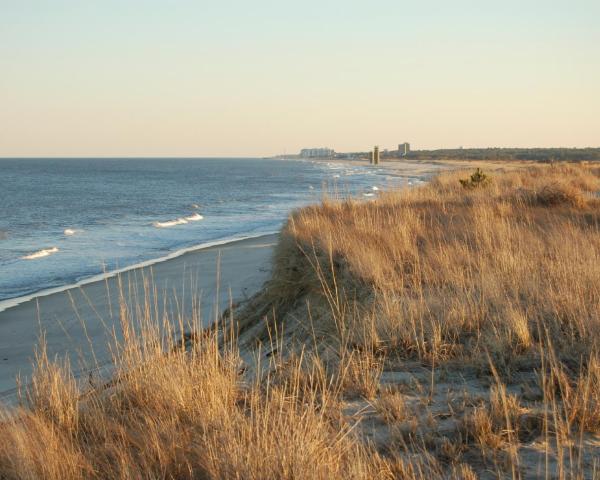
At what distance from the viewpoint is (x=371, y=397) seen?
3848 millimetres

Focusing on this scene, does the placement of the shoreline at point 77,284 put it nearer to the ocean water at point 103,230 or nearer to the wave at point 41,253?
the ocean water at point 103,230

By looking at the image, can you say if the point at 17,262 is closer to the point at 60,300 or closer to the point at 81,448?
the point at 60,300

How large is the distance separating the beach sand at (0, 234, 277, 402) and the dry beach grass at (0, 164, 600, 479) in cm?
181

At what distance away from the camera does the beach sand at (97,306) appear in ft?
26.3

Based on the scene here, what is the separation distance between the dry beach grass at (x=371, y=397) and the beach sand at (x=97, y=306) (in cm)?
181

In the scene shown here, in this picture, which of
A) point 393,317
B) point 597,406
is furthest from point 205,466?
point 393,317

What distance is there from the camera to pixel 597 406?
334 centimetres

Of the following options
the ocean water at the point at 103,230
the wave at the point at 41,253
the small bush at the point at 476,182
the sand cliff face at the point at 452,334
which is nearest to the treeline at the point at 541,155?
the ocean water at the point at 103,230

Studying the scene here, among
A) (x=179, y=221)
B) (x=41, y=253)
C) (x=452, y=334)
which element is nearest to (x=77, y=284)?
(x=41, y=253)

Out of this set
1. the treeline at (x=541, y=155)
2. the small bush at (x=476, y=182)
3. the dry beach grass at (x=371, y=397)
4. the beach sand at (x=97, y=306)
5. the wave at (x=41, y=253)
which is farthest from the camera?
the treeline at (x=541, y=155)

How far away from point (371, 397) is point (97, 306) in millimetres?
8250

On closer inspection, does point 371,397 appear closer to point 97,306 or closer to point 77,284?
point 97,306

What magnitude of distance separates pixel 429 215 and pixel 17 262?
11321 millimetres

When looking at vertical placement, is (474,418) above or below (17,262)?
above
